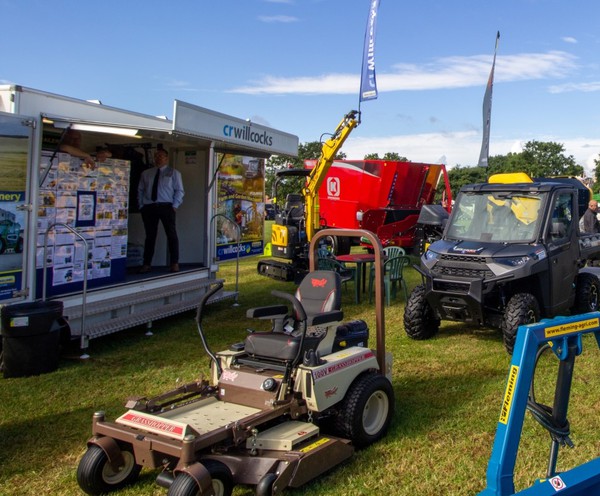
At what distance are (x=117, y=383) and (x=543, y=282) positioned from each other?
4853 millimetres

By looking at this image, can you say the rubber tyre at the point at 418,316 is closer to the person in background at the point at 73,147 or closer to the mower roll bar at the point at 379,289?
the mower roll bar at the point at 379,289

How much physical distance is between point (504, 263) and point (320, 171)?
20.7ft

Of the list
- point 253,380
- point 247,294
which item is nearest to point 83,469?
point 253,380

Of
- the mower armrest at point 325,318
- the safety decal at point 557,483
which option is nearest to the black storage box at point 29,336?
the mower armrest at point 325,318

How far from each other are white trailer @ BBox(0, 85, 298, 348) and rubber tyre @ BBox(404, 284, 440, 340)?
3.12 metres

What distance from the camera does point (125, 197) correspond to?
26.5ft

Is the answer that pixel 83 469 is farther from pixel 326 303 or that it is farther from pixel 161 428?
pixel 326 303

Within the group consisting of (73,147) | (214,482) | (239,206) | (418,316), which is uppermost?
(73,147)

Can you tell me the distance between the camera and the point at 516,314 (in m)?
6.60

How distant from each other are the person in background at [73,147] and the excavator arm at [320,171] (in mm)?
5778

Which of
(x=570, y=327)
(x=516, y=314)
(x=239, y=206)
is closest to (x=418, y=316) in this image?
(x=516, y=314)

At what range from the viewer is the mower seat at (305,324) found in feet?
14.2

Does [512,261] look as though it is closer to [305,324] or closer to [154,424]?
[305,324]

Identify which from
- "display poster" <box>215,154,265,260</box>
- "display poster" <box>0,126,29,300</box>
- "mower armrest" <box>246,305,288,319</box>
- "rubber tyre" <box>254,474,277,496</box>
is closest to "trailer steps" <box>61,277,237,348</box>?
"display poster" <box>0,126,29,300</box>
